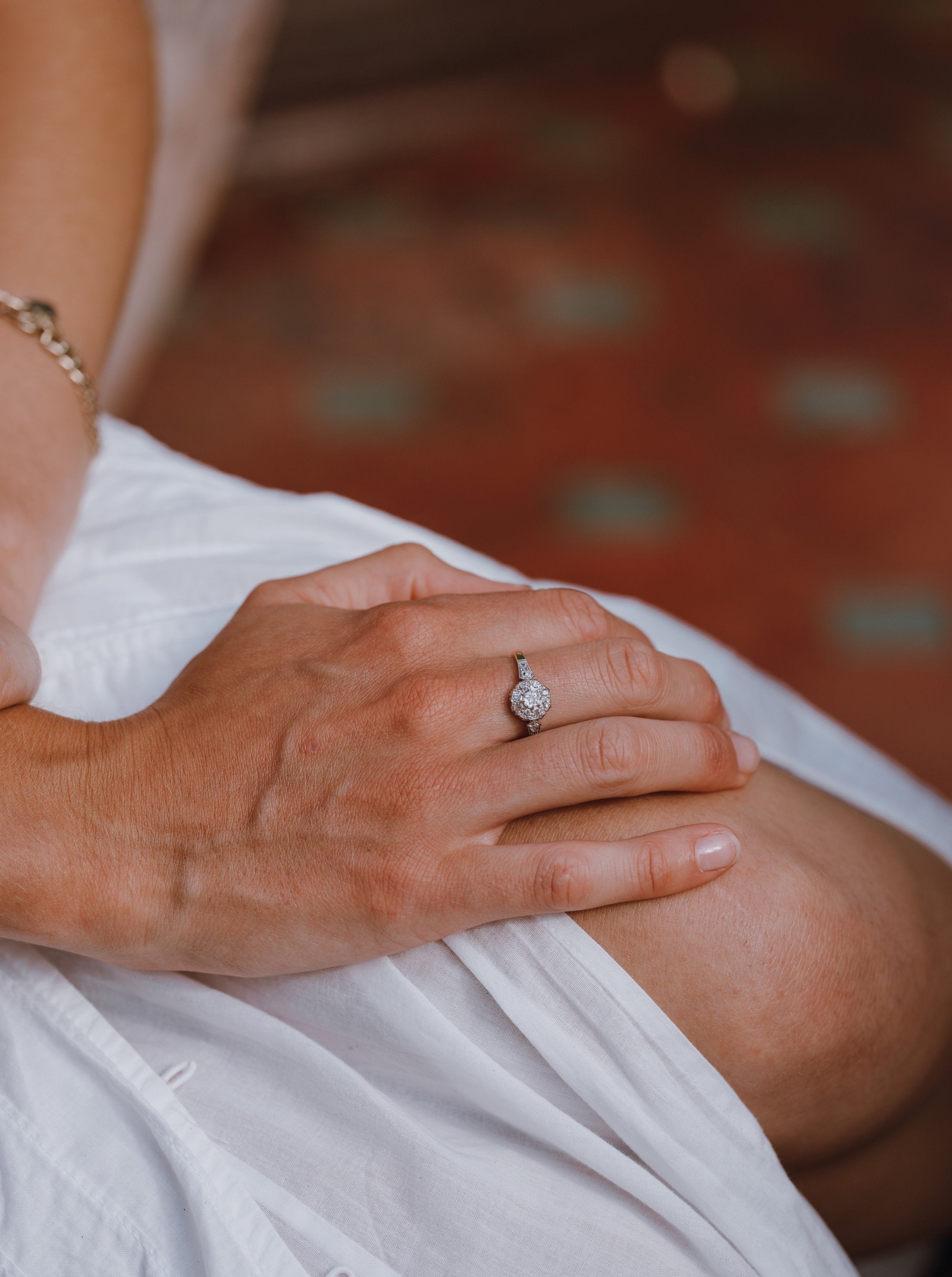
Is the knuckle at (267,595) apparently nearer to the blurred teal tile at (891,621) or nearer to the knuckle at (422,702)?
the knuckle at (422,702)

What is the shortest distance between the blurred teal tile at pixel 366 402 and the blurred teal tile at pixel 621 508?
402 mm

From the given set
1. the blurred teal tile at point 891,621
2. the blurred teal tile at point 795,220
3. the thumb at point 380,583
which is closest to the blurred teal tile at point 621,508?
the blurred teal tile at point 891,621

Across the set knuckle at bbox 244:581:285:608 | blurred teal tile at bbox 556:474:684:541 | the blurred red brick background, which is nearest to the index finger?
knuckle at bbox 244:581:285:608

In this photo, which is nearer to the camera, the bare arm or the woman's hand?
the woman's hand

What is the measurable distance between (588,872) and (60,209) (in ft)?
2.46

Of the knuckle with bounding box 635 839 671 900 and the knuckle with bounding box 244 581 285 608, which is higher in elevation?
the knuckle with bounding box 635 839 671 900

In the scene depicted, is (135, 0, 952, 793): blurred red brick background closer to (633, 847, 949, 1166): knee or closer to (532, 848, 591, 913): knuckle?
(633, 847, 949, 1166): knee

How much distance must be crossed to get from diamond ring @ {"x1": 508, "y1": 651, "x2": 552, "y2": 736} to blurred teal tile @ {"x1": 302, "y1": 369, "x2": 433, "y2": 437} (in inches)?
65.3

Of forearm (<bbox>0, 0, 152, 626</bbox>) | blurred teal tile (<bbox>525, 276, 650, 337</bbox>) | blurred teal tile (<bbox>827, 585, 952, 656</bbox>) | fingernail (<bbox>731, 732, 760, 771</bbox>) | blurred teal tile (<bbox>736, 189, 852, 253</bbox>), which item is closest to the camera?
fingernail (<bbox>731, 732, 760, 771</bbox>)

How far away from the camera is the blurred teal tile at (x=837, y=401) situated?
225 cm

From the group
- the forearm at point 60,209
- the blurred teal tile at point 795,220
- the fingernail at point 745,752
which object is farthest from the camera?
the blurred teal tile at point 795,220

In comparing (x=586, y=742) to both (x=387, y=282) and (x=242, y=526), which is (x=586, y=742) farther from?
(x=387, y=282)

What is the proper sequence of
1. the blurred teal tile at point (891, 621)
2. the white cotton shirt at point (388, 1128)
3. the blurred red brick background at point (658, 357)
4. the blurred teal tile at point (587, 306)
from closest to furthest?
the white cotton shirt at point (388, 1128), the blurred teal tile at point (891, 621), the blurred red brick background at point (658, 357), the blurred teal tile at point (587, 306)

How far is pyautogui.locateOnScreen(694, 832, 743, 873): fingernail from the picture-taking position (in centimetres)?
67
